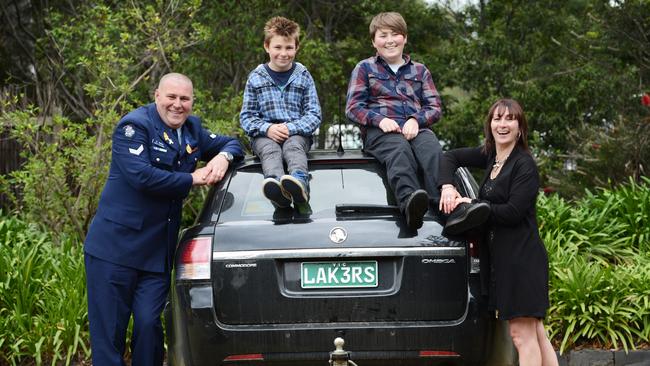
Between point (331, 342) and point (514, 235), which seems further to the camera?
point (514, 235)

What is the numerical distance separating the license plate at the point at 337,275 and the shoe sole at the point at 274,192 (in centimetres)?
39

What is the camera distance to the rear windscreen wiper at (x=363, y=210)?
4.98 metres

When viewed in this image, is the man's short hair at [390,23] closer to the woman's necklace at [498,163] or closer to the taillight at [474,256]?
the woman's necklace at [498,163]

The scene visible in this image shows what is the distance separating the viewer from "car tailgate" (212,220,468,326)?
4797mm

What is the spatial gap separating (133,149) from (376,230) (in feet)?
5.01

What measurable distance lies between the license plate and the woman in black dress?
1.84 ft

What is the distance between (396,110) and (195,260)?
6.29ft

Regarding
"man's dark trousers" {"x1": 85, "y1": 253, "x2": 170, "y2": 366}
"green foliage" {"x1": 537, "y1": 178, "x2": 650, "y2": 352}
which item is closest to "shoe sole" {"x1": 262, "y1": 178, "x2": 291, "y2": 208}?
"man's dark trousers" {"x1": 85, "y1": 253, "x2": 170, "y2": 366}

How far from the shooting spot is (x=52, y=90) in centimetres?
1162

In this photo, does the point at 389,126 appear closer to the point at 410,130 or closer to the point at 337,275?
the point at 410,130

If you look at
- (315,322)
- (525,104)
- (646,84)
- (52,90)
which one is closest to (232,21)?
(52,90)

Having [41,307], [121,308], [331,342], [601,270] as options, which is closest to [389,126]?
[331,342]

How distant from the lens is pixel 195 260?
16.0ft

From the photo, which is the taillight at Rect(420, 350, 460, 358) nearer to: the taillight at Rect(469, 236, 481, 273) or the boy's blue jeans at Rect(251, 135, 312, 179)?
the taillight at Rect(469, 236, 481, 273)
